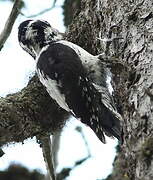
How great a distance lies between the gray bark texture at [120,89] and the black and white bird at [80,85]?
0.65ft

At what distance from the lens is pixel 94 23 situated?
3.25 meters

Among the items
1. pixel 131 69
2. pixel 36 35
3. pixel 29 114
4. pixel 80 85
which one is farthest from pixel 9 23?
pixel 131 69

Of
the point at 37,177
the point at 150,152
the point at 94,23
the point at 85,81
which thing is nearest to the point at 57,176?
the point at 85,81

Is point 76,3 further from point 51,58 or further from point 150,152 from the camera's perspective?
point 150,152

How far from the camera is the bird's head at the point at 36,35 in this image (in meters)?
3.67

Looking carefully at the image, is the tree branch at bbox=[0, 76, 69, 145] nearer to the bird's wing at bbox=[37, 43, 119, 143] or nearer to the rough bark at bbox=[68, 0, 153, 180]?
the bird's wing at bbox=[37, 43, 119, 143]

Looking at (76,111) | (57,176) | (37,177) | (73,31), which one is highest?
(37,177)

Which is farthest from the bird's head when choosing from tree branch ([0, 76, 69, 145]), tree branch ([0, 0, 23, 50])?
tree branch ([0, 76, 69, 145])

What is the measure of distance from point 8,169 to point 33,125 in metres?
2.26

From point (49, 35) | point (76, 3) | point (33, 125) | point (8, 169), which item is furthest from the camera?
point (76, 3)

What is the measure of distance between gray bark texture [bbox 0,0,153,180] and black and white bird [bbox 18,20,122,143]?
197 mm

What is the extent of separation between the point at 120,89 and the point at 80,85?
82cm

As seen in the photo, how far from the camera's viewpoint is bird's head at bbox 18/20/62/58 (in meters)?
3.67

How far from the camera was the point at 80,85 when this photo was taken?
3.20m
